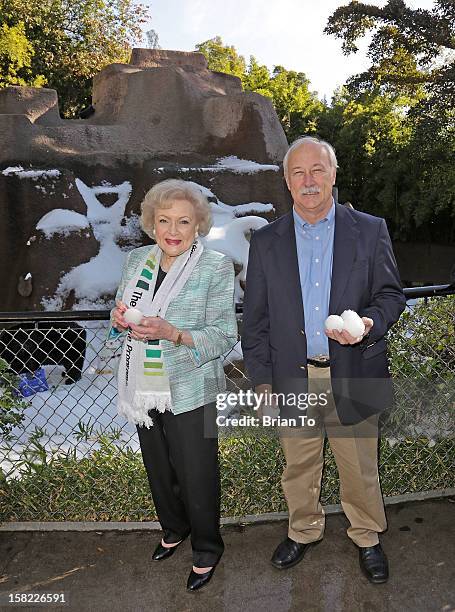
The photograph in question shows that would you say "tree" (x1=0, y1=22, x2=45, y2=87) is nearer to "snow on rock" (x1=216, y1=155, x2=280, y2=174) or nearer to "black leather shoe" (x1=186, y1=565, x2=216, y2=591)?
"snow on rock" (x1=216, y1=155, x2=280, y2=174)

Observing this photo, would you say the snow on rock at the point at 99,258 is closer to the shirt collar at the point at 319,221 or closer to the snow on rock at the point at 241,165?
the snow on rock at the point at 241,165

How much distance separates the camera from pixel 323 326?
2285 mm

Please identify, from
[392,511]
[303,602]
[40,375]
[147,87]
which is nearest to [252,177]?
[147,87]

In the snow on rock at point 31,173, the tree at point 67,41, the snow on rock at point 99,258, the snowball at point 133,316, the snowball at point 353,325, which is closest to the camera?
the snowball at point 353,325

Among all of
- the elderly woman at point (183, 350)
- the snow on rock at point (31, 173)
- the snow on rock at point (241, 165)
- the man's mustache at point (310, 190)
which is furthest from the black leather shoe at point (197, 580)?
the snow on rock at point (241, 165)

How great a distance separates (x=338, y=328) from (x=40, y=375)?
3.83 m

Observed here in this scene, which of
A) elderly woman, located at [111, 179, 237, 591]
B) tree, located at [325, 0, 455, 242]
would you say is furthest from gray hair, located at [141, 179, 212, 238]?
tree, located at [325, 0, 455, 242]

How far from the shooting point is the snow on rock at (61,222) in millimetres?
7285

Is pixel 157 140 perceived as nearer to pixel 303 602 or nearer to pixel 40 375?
pixel 40 375

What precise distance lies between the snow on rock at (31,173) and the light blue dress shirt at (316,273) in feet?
19.5

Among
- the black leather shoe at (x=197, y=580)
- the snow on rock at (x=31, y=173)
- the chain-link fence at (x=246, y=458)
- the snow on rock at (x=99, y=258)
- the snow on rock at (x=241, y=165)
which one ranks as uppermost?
the snow on rock at (x=241, y=165)

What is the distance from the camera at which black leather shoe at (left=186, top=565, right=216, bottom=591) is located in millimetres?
2387

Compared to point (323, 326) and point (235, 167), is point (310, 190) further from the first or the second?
point (235, 167)

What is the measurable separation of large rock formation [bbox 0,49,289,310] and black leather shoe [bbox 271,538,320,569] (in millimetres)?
4935
